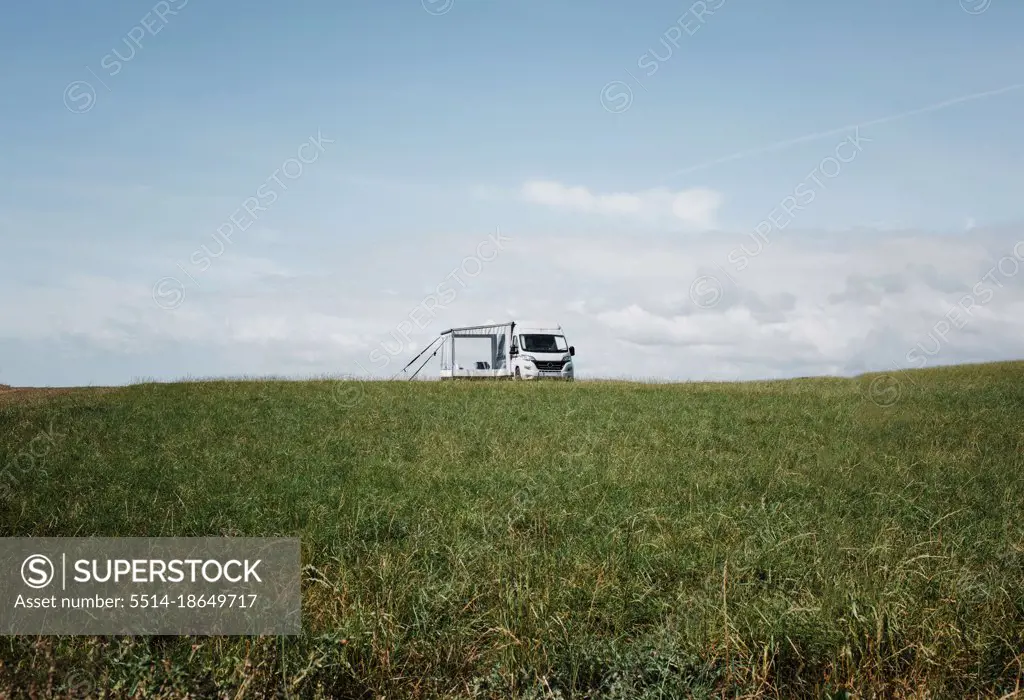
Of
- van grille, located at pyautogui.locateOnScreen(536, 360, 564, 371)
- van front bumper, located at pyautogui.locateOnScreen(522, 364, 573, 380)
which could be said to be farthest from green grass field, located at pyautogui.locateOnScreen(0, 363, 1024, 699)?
van grille, located at pyautogui.locateOnScreen(536, 360, 564, 371)

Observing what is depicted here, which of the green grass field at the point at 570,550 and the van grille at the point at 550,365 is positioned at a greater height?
the van grille at the point at 550,365

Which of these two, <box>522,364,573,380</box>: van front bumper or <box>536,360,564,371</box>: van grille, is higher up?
<box>536,360,564,371</box>: van grille

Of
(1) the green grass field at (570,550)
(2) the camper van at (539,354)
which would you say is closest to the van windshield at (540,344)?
(2) the camper van at (539,354)

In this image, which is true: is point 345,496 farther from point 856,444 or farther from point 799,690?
point 856,444

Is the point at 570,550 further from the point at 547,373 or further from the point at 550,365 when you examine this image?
Result: the point at 550,365

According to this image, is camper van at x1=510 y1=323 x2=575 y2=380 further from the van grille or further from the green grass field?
the green grass field

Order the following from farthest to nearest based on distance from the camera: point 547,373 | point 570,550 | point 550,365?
point 550,365, point 547,373, point 570,550

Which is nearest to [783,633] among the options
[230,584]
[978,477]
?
[230,584]

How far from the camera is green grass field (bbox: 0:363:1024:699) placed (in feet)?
17.3

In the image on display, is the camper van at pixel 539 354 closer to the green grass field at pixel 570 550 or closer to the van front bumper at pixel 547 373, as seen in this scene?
the van front bumper at pixel 547 373

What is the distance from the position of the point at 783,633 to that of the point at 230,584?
176 inches

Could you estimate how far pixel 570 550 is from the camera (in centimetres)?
729

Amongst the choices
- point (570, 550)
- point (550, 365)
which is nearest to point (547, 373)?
point (550, 365)

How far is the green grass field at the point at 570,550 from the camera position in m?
5.27
